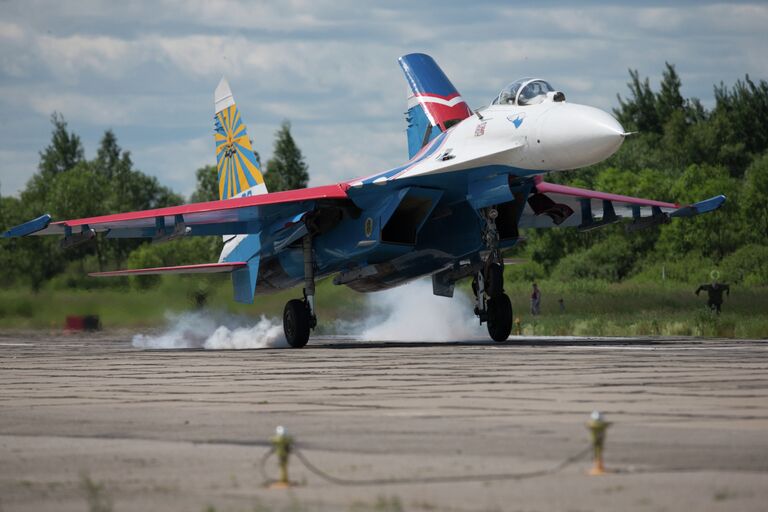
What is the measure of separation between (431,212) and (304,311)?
9.18 feet

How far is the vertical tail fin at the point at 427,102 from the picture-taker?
71.8 ft

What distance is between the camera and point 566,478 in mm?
6414

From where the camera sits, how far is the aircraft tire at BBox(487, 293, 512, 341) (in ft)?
63.6

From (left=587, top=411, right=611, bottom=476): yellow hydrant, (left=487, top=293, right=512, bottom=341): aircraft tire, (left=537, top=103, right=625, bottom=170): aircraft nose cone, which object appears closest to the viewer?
(left=587, top=411, right=611, bottom=476): yellow hydrant

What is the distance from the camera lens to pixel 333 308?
27.2 metres

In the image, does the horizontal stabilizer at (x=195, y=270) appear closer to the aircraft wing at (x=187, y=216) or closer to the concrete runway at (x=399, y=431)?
the aircraft wing at (x=187, y=216)

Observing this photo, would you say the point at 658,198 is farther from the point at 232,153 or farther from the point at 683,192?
the point at 232,153

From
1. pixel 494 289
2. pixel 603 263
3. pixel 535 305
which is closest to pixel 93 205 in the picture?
pixel 603 263

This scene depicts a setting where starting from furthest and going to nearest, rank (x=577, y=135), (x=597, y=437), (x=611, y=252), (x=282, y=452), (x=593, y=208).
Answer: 1. (x=611, y=252)
2. (x=593, y=208)
3. (x=577, y=135)
4. (x=597, y=437)
5. (x=282, y=452)

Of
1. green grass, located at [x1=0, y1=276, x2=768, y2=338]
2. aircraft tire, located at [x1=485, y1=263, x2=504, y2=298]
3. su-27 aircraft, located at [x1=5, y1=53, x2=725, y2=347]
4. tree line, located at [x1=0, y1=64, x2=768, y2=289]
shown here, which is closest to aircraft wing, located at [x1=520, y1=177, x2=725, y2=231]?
su-27 aircraft, located at [x1=5, y1=53, x2=725, y2=347]

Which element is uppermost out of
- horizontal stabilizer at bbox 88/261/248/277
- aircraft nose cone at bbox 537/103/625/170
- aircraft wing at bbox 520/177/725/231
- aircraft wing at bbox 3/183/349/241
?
aircraft nose cone at bbox 537/103/625/170

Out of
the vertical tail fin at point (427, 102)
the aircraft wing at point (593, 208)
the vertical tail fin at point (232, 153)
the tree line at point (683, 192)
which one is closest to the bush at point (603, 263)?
the tree line at point (683, 192)

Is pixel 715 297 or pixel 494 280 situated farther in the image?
pixel 715 297

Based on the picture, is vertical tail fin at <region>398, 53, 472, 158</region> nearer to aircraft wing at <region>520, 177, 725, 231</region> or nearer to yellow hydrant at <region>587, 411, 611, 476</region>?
aircraft wing at <region>520, 177, 725, 231</region>
